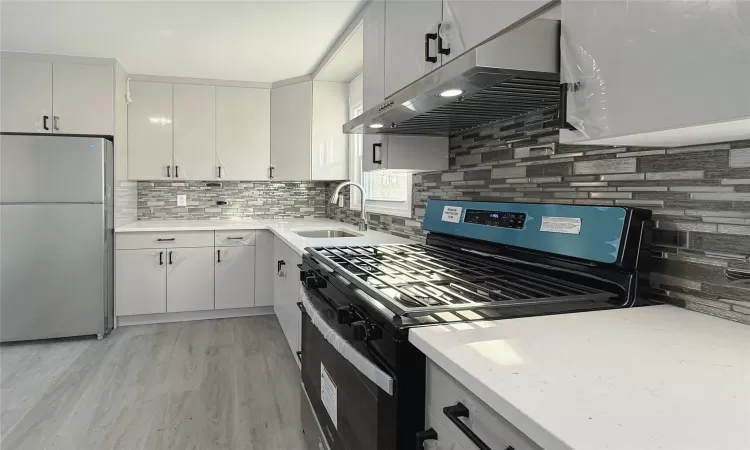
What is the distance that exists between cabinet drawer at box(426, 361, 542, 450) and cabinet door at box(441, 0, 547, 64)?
0.90 metres

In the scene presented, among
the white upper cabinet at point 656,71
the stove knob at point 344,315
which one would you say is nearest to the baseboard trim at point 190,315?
the stove knob at point 344,315

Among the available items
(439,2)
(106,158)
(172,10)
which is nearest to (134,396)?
(106,158)

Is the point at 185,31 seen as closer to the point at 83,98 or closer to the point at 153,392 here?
the point at 83,98

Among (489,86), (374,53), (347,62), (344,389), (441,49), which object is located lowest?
(344,389)

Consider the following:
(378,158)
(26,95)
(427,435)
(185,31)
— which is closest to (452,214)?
(378,158)

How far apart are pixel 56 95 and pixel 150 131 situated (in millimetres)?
722

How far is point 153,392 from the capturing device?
8.45 feet

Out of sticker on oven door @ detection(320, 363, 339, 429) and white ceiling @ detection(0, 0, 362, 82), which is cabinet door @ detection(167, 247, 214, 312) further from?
sticker on oven door @ detection(320, 363, 339, 429)

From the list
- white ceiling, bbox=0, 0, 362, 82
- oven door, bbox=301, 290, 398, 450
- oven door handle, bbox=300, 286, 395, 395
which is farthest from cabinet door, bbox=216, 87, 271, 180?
oven door handle, bbox=300, 286, 395, 395

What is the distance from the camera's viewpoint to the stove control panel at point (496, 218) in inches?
58.8

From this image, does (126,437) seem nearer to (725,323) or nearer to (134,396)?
(134,396)

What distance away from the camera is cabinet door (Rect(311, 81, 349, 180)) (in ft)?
13.3

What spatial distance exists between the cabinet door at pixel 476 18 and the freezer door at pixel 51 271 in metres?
3.09

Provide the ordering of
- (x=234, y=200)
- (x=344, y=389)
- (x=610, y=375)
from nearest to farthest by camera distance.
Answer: (x=610, y=375), (x=344, y=389), (x=234, y=200)
